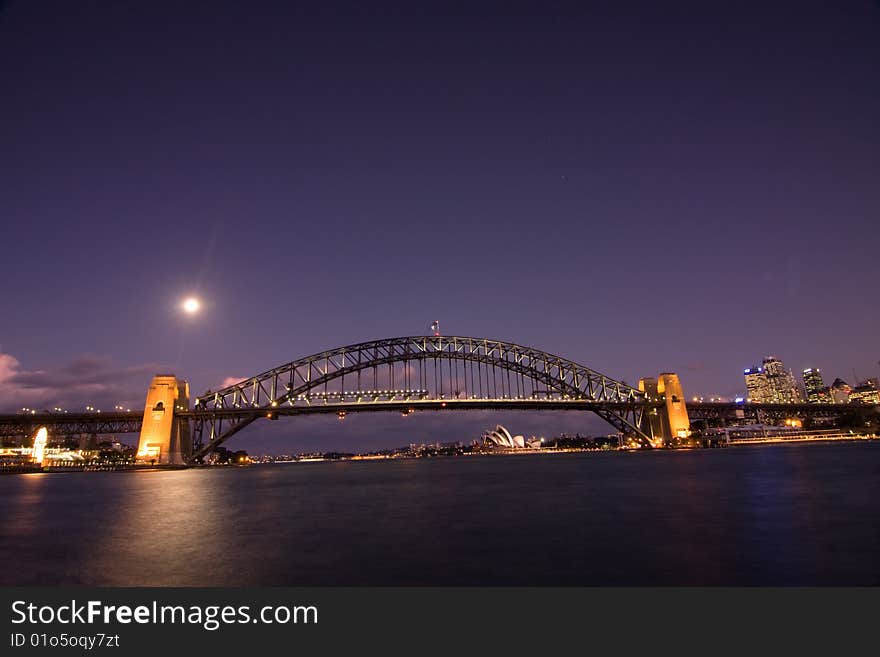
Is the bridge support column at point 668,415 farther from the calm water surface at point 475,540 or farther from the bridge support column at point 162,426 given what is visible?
the bridge support column at point 162,426

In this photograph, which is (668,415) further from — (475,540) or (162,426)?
(475,540)

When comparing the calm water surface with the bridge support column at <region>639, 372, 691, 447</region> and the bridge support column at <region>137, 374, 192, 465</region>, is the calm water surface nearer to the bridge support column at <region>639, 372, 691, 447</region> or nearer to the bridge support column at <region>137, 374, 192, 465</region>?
the bridge support column at <region>137, 374, 192, 465</region>

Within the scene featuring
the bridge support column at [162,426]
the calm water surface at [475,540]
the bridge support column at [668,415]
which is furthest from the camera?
the bridge support column at [668,415]

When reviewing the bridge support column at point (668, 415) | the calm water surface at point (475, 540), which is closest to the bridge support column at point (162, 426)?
the calm water surface at point (475, 540)

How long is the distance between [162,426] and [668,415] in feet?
268

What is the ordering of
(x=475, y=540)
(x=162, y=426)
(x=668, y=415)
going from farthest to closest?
(x=668, y=415) < (x=162, y=426) < (x=475, y=540)

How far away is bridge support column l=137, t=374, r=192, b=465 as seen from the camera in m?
77.1

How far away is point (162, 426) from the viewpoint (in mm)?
77375

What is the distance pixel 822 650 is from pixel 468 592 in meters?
5.04

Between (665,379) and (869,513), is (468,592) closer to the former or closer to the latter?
(869,513)

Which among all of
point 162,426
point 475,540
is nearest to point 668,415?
point 162,426

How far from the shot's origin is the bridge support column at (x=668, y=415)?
98250 mm

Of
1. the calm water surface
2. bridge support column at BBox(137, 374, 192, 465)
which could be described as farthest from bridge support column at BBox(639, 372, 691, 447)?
bridge support column at BBox(137, 374, 192, 465)

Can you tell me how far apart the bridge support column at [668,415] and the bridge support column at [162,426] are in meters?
77.5
